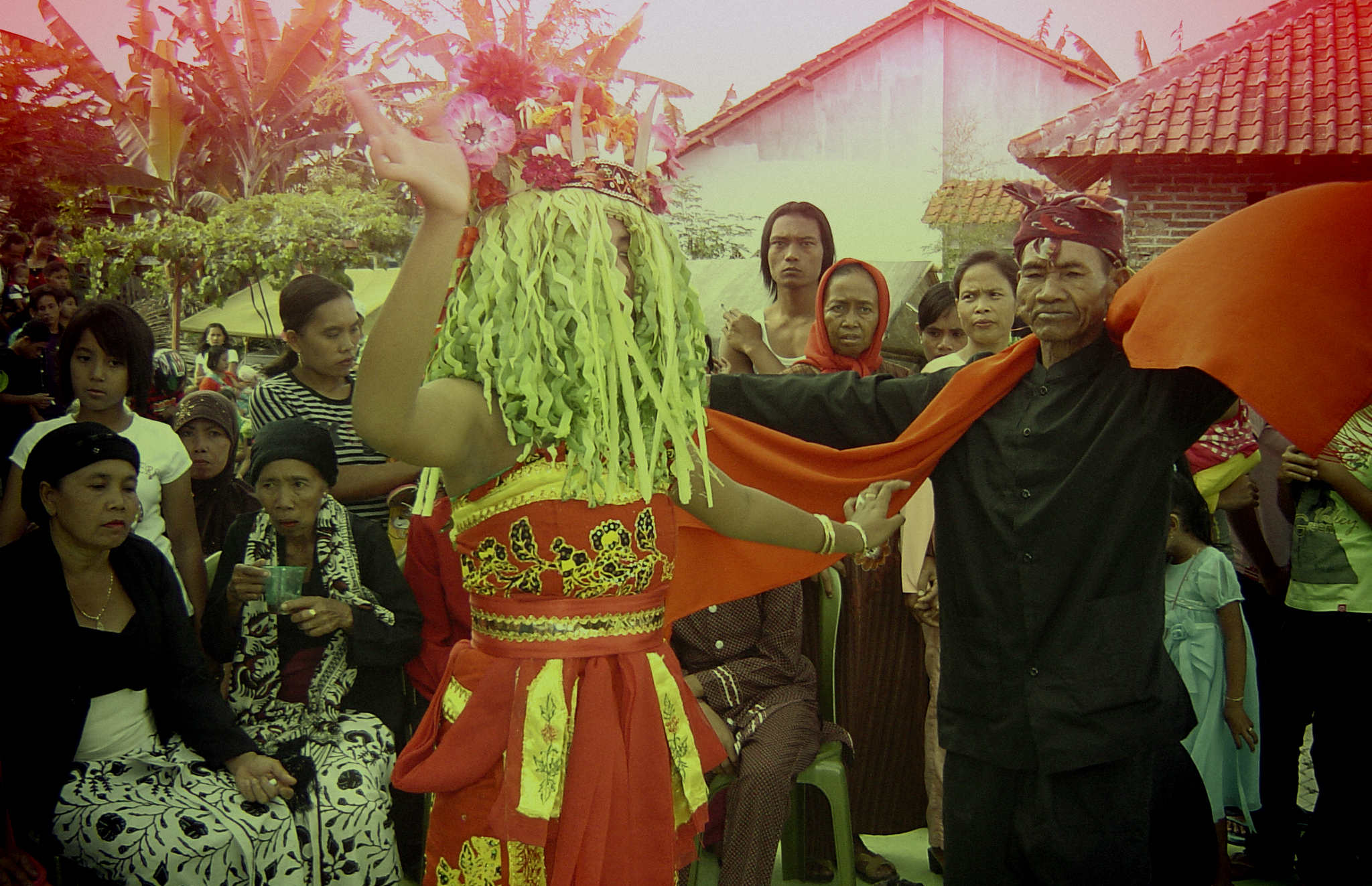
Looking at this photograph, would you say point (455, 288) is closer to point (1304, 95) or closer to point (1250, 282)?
point (1250, 282)

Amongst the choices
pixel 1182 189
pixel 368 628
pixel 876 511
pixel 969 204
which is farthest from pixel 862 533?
pixel 969 204

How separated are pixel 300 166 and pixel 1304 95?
21.0 meters

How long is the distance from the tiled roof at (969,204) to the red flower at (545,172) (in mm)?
13833

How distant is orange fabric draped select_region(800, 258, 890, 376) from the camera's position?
4395 millimetres

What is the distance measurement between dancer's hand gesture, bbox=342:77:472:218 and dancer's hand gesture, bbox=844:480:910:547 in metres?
1.62

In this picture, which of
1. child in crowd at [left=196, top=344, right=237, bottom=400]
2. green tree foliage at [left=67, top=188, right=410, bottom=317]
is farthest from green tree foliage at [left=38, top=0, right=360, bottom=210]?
child in crowd at [left=196, top=344, right=237, bottom=400]

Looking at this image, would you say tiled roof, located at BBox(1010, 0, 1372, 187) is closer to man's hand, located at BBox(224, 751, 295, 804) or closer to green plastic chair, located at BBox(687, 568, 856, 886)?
green plastic chair, located at BBox(687, 568, 856, 886)

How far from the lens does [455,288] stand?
78.0 inches

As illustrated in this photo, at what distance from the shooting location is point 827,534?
8.52ft

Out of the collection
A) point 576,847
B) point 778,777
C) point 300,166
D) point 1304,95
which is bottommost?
point 778,777

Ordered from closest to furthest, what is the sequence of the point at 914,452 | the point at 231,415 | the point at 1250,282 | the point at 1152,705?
the point at 1250,282
the point at 1152,705
the point at 914,452
the point at 231,415

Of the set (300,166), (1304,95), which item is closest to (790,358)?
(1304,95)

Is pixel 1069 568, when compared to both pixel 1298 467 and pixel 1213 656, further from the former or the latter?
pixel 1298 467

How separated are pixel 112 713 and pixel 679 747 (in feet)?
6.75
